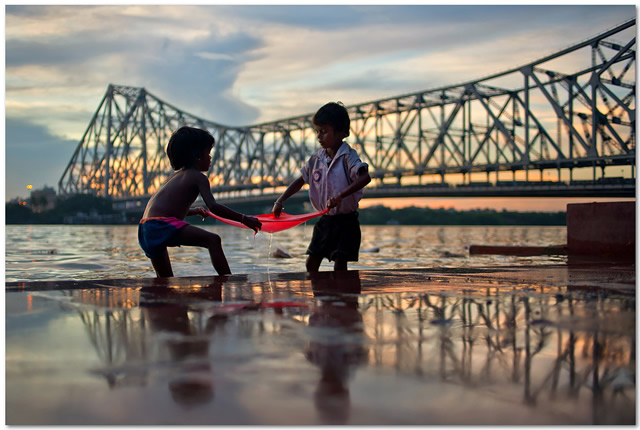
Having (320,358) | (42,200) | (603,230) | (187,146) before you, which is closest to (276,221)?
(187,146)

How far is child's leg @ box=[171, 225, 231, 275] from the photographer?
3.80 metres

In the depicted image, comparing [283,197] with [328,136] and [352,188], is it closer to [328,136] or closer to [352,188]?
[328,136]

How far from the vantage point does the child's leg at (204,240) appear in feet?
12.5

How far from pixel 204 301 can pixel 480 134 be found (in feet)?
177

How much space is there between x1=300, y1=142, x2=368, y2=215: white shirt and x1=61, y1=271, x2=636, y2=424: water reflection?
1367mm

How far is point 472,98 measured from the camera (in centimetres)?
5222

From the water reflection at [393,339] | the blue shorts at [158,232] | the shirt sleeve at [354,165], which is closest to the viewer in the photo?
the water reflection at [393,339]

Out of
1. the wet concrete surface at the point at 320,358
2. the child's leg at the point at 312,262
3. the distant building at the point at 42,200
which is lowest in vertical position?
the wet concrete surface at the point at 320,358

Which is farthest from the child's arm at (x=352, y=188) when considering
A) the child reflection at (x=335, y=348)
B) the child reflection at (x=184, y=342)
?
the child reflection at (x=184, y=342)

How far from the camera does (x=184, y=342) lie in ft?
5.60

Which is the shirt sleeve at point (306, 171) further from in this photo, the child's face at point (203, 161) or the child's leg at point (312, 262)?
the child's face at point (203, 161)

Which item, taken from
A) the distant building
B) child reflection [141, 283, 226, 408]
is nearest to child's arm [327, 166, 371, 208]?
child reflection [141, 283, 226, 408]

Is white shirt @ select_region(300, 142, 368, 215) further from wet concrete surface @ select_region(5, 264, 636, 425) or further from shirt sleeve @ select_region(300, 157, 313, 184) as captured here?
wet concrete surface @ select_region(5, 264, 636, 425)

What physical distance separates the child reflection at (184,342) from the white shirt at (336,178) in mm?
1511
